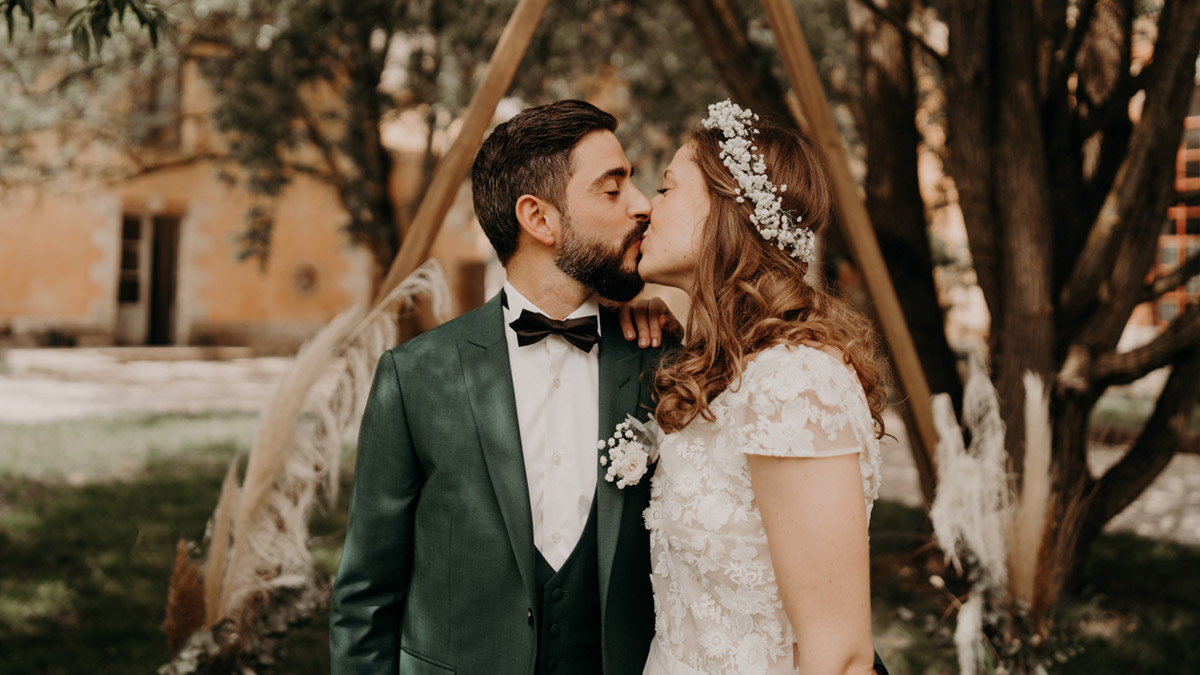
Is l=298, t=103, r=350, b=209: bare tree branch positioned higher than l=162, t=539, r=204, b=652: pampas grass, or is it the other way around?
l=298, t=103, r=350, b=209: bare tree branch

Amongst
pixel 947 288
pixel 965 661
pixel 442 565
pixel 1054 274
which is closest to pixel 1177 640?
pixel 1054 274

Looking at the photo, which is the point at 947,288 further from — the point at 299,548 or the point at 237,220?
the point at 237,220

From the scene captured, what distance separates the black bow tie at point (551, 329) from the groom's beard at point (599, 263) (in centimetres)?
11

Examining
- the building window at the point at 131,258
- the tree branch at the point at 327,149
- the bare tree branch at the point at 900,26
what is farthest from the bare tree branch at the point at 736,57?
the building window at the point at 131,258

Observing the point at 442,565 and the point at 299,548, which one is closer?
the point at 442,565

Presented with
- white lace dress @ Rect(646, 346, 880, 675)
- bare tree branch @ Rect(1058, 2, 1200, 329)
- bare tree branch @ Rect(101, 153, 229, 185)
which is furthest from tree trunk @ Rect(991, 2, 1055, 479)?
bare tree branch @ Rect(101, 153, 229, 185)

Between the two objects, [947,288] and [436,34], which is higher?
[436,34]

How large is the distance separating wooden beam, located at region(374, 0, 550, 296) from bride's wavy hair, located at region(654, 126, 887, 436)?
1206 mm

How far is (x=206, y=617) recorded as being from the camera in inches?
120

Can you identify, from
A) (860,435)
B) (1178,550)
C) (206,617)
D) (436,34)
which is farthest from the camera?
(436,34)

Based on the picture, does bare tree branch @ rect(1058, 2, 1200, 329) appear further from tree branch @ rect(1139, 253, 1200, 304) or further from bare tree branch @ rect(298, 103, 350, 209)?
bare tree branch @ rect(298, 103, 350, 209)

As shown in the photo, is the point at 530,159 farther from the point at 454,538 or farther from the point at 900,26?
the point at 900,26

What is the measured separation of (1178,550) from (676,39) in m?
6.35

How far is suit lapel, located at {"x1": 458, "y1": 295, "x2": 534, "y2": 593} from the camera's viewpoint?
2018 millimetres
